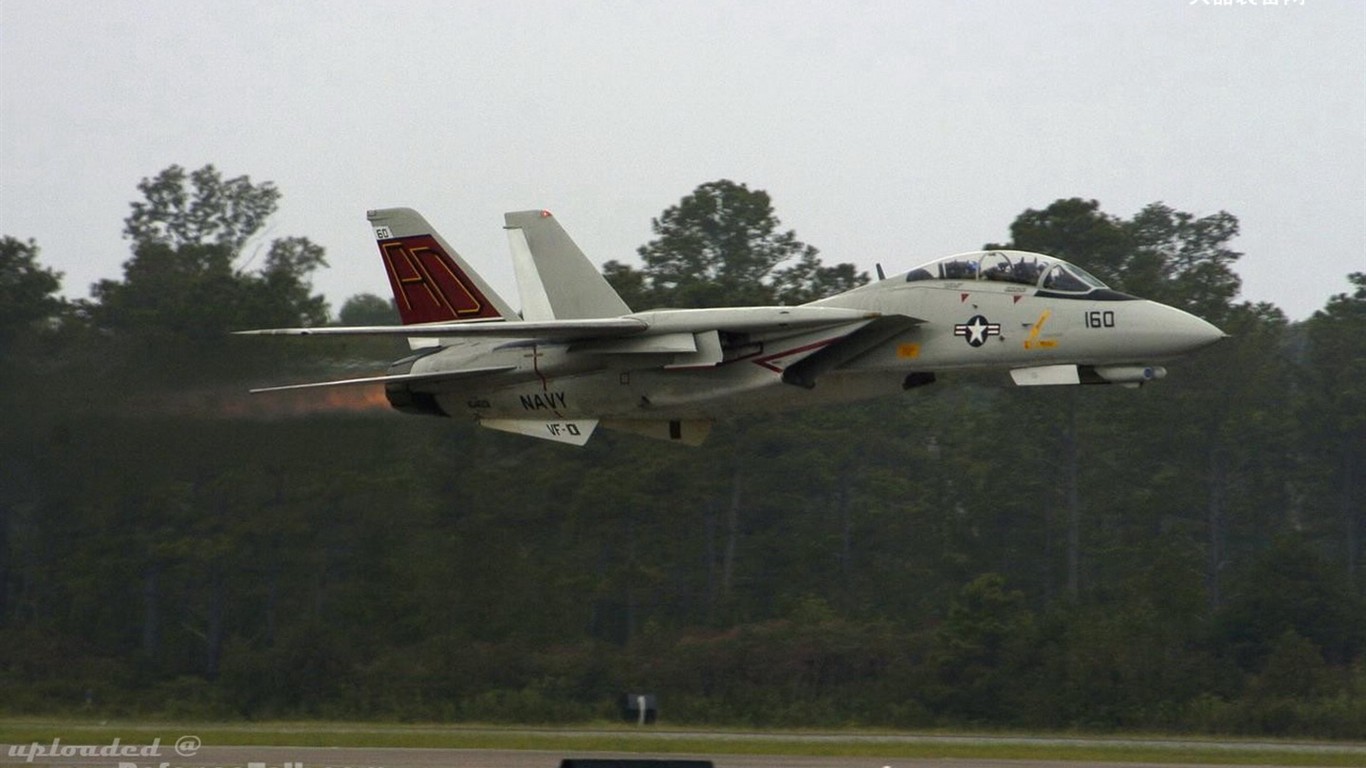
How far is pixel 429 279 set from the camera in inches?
1037

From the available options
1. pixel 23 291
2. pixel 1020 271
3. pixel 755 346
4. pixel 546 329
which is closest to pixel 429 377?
pixel 546 329

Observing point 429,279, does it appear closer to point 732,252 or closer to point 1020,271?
point 1020,271

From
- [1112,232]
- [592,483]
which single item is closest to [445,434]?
[592,483]

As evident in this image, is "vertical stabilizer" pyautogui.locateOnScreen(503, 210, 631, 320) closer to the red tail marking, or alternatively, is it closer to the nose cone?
the red tail marking

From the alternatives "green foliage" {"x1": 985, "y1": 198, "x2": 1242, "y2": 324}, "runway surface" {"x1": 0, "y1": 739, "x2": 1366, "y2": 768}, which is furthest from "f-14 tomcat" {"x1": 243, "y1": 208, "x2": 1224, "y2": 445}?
"green foliage" {"x1": 985, "y1": 198, "x2": 1242, "y2": 324}

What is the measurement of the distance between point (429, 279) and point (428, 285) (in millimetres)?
95

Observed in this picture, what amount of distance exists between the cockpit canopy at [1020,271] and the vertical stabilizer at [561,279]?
561 centimetres

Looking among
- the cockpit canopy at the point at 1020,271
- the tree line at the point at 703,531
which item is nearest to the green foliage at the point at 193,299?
the tree line at the point at 703,531

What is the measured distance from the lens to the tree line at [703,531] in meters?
32.0

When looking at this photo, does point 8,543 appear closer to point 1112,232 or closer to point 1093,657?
point 1093,657

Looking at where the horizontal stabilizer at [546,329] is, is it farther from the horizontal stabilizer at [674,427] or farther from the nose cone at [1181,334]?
the nose cone at [1181,334]

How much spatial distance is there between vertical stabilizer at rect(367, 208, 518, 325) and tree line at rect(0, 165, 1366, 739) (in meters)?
3.14

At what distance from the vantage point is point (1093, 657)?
37.7 metres

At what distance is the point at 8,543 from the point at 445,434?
380 inches
